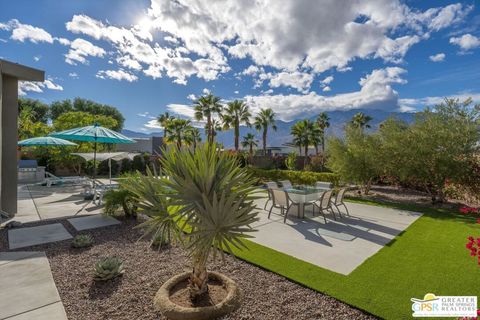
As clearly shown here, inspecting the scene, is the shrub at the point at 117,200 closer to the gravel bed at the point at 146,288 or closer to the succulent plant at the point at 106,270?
the gravel bed at the point at 146,288

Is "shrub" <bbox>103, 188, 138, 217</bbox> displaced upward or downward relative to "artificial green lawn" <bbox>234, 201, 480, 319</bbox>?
upward

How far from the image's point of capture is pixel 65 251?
4.23m

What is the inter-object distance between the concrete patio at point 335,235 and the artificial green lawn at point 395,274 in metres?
0.21

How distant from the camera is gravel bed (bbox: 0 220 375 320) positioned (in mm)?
2551

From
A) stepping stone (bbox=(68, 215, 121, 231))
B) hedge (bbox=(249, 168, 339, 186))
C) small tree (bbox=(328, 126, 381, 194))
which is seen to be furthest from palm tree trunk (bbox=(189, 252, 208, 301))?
small tree (bbox=(328, 126, 381, 194))

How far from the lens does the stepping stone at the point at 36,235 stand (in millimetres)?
4583

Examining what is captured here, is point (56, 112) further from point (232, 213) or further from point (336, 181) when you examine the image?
point (232, 213)

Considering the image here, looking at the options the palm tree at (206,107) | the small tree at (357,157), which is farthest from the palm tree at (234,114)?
the small tree at (357,157)

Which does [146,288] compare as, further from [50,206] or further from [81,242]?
[50,206]

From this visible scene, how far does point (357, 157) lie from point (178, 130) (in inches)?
901

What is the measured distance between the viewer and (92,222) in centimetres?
601

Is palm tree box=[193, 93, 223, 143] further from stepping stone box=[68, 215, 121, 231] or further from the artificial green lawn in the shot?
the artificial green lawn

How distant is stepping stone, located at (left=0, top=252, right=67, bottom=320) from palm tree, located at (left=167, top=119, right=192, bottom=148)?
82.4 ft

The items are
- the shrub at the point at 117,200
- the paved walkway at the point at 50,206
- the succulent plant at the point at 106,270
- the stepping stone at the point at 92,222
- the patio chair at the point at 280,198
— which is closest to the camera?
the succulent plant at the point at 106,270
